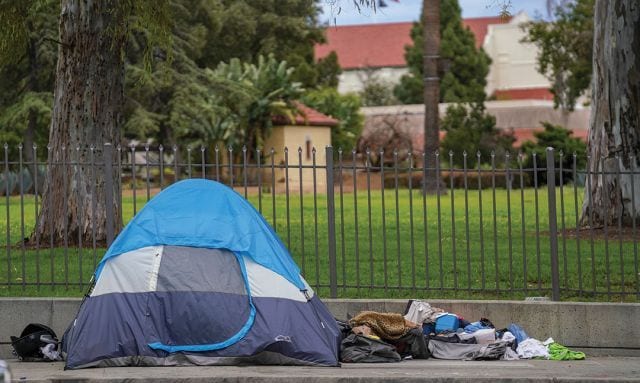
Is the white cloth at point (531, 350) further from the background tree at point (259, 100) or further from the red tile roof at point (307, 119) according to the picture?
the red tile roof at point (307, 119)

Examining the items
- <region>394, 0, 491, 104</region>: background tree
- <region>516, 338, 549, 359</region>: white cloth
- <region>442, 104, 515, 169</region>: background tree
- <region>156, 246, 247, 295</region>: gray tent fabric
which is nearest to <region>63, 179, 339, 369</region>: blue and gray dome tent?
<region>156, 246, 247, 295</region>: gray tent fabric

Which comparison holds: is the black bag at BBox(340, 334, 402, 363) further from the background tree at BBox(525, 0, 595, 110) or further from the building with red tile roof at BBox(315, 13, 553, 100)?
the building with red tile roof at BBox(315, 13, 553, 100)

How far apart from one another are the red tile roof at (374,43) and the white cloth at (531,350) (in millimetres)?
81121

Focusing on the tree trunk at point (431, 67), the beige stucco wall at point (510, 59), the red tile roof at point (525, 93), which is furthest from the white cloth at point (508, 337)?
the beige stucco wall at point (510, 59)

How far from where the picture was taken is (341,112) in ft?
180

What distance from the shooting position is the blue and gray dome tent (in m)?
9.30

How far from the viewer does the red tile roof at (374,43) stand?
9231 centimetres

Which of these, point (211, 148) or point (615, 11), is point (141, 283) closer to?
A: point (615, 11)

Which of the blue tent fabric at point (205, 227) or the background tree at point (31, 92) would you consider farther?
the background tree at point (31, 92)

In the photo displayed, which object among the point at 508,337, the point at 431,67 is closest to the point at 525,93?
the point at 431,67

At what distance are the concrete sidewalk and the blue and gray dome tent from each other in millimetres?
176

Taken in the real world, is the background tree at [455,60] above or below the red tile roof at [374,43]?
below

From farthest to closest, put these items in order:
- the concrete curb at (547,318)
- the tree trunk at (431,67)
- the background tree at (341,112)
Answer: the background tree at (341,112) → the tree trunk at (431,67) → the concrete curb at (547,318)

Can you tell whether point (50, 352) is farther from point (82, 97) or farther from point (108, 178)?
point (82, 97)
